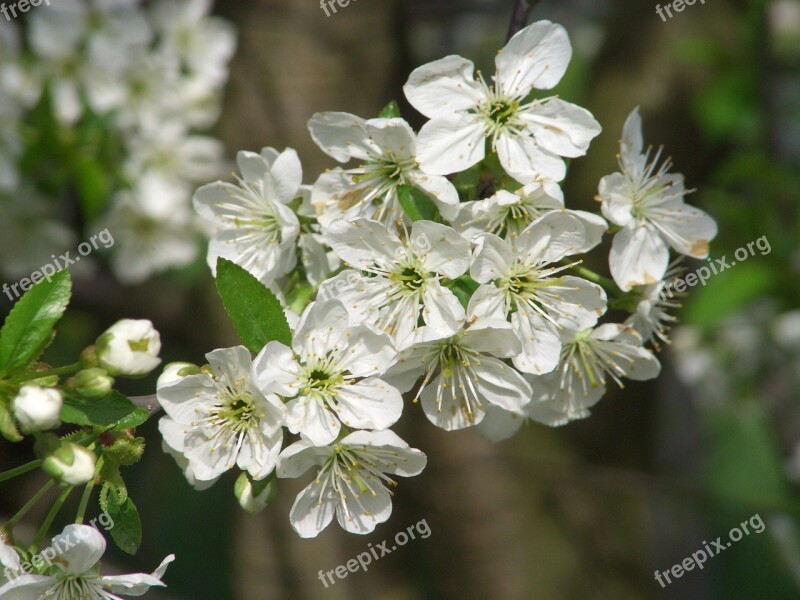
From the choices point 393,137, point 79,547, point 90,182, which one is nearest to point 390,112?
point 393,137

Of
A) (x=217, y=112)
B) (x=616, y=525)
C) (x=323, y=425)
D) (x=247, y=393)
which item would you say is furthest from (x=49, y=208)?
(x=616, y=525)

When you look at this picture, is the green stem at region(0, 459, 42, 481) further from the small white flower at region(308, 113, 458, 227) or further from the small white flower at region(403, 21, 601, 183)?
the small white flower at region(403, 21, 601, 183)

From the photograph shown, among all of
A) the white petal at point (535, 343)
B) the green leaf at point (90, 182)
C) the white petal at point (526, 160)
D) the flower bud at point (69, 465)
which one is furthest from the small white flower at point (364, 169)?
the green leaf at point (90, 182)

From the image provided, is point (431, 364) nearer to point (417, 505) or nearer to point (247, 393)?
point (247, 393)

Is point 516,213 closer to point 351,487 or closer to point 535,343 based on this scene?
point 535,343

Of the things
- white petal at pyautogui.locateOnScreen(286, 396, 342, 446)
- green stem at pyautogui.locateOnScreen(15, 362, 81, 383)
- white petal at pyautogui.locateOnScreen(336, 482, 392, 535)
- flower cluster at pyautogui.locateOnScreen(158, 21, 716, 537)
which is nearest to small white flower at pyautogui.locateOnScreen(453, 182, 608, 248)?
flower cluster at pyautogui.locateOnScreen(158, 21, 716, 537)
